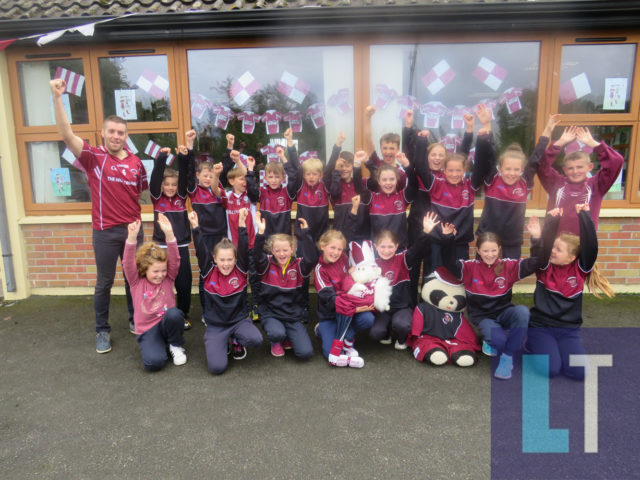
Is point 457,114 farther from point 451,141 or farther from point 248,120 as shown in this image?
point 248,120

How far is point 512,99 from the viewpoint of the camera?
4945mm

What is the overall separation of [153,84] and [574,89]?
15.8 ft

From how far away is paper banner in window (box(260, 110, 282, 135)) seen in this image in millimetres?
5133

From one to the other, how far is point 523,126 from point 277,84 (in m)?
2.89

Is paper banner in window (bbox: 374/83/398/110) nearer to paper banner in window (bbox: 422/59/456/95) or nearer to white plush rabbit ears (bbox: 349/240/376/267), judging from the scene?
paper banner in window (bbox: 422/59/456/95)

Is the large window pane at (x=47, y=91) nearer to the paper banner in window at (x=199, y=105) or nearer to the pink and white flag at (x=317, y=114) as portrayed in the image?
the paper banner in window at (x=199, y=105)

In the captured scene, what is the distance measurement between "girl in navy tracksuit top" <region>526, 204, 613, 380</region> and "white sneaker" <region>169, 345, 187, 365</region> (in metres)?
2.79

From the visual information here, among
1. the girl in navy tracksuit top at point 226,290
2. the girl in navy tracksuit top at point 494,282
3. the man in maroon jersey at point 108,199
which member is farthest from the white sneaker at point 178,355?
the girl in navy tracksuit top at point 494,282

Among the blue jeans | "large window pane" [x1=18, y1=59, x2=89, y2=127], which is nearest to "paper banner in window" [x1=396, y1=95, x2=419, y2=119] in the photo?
the blue jeans

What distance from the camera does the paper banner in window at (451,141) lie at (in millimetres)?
5051

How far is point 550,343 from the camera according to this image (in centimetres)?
329

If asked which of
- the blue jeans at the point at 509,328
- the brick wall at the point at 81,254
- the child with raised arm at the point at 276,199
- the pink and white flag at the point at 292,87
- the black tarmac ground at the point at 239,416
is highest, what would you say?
the pink and white flag at the point at 292,87

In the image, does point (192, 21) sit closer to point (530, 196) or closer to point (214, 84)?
point (214, 84)

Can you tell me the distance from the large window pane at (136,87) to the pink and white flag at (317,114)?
1.67m
